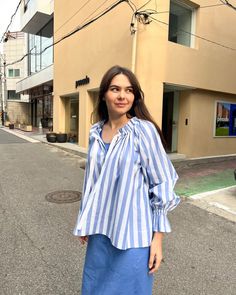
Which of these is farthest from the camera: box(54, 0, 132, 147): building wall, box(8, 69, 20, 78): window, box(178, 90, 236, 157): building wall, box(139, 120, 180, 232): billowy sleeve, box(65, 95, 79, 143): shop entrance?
box(8, 69, 20, 78): window

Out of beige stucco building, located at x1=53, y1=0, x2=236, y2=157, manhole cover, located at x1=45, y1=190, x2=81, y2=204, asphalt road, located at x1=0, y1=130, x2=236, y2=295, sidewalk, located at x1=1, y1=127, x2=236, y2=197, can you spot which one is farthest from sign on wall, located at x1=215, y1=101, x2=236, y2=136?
manhole cover, located at x1=45, y1=190, x2=81, y2=204

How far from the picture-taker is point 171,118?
12.0 metres

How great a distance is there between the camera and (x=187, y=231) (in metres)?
4.56

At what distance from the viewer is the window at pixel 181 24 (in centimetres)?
1027

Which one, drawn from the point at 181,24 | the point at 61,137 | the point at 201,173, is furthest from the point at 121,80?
the point at 61,137

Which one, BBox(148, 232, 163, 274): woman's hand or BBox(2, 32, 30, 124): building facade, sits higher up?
BBox(2, 32, 30, 124): building facade

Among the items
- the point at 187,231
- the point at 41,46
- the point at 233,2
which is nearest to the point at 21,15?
the point at 41,46

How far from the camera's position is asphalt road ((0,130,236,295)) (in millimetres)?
3082

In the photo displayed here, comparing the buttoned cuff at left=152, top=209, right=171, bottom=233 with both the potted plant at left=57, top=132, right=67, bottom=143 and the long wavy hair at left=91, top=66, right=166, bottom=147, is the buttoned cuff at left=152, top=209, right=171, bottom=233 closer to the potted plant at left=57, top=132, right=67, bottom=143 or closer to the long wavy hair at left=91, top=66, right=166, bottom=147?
the long wavy hair at left=91, top=66, right=166, bottom=147

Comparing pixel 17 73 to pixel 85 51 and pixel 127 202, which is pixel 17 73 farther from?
pixel 127 202

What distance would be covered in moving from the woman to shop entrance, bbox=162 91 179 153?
9926 mm

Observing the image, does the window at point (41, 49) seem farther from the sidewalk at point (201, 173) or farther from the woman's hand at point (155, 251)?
the woman's hand at point (155, 251)

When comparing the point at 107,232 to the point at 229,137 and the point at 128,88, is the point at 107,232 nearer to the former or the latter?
the point at 128,88

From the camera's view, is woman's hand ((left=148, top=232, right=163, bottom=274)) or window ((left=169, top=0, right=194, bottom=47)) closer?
woman's hand ((left=148, top=232, right=163, bottom=274))
